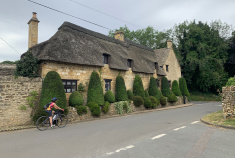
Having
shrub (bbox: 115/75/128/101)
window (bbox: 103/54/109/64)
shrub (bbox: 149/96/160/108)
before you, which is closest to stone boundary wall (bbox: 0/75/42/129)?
window (bbox: 103/54/109/64)

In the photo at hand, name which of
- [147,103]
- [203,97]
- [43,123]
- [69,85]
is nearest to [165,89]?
[147,103]

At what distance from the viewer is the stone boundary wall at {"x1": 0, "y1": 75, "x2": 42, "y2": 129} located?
9.94m

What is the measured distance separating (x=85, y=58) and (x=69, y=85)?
2612 millimetres

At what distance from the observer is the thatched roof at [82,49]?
12.7 meters

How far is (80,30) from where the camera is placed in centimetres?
1656

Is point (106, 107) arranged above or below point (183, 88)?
below

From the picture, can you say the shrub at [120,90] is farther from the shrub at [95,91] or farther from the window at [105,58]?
the shrub at [95,91]

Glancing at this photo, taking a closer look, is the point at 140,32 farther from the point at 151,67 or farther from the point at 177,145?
the point at 177,145

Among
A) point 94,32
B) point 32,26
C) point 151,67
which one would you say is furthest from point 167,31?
point 32,26

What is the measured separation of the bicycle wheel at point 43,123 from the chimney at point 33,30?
8.21 m

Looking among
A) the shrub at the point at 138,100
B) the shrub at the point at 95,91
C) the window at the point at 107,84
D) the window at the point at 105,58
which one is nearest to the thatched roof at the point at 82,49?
the window at the point at 105,58

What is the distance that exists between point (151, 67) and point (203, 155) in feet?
62.8

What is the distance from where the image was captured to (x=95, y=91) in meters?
14.3

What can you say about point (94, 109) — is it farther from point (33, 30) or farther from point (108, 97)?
point (33, 30)
